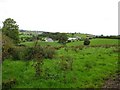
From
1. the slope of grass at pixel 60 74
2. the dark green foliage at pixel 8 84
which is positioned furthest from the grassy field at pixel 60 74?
the dark green foliage at pixel 8 84

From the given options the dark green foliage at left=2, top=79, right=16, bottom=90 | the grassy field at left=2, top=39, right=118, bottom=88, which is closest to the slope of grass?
the grassy field at left=2, top=39, right=118, bottom=88

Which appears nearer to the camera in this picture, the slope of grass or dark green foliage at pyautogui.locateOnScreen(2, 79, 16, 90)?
dark green foliage at pyautogui.locateOnScreen(2, 79, 16, 90)

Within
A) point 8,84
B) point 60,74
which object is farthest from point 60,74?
point 8,84

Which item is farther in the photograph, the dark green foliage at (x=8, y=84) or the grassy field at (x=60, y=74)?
the grassy field at (x=60, y=74)

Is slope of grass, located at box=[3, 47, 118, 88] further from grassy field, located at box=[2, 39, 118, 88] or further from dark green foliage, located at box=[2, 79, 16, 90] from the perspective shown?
dark green foliage, located at box=[2, 79, 16, 90]

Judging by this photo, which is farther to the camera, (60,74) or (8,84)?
(60,74)

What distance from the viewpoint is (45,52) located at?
3012 centimetres

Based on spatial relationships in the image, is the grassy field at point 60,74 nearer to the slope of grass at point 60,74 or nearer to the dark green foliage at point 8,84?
the slope of grass at point 60,74

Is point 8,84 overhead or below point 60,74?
below

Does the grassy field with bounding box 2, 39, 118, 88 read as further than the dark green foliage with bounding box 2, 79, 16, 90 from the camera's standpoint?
Yes

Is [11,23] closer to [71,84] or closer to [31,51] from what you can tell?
[31,51]

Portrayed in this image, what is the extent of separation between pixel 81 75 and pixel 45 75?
3.21 metres

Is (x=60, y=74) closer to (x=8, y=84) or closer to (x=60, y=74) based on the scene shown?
(x=60, y=74)

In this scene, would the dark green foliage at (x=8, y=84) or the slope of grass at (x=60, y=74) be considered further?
the slope of grass at (x=60, y=74)
